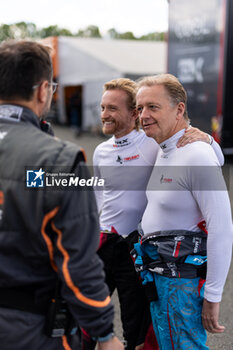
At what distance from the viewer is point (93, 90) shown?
19.5 m

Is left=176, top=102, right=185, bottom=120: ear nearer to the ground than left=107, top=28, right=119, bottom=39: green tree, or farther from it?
farther from it

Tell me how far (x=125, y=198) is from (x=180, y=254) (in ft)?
2.02

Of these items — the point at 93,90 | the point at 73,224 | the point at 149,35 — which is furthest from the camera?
the point at 149,35

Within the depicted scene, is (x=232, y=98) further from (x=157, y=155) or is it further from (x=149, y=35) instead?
(x=149, y=35)

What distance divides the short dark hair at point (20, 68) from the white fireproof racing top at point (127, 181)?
1.16 metres

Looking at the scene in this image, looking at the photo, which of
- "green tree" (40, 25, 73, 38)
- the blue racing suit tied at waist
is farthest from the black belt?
"green tree" (40, 25, 73, 38)

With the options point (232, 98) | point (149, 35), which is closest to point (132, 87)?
point (232, 98)

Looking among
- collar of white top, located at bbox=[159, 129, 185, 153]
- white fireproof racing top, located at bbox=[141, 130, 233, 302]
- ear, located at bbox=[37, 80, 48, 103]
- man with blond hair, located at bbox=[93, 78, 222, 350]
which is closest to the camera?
ear, located at bbox=[37, 80, 48, 103]

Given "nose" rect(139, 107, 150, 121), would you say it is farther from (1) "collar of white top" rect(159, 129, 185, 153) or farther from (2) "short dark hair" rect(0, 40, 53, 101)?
(2) "short dark hair" rect(0, 40, 53, 101)

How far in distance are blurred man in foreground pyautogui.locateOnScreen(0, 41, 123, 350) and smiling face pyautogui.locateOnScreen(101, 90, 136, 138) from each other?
1136mm

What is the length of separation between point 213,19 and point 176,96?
8.64m

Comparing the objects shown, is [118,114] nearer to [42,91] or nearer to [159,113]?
[159,113]

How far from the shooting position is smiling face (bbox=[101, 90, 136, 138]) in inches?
→ 106

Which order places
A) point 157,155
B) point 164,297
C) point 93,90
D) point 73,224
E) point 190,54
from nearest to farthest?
point 73,224 < point 164,297 < point 157,155 < point 190,54 < point 93,90
